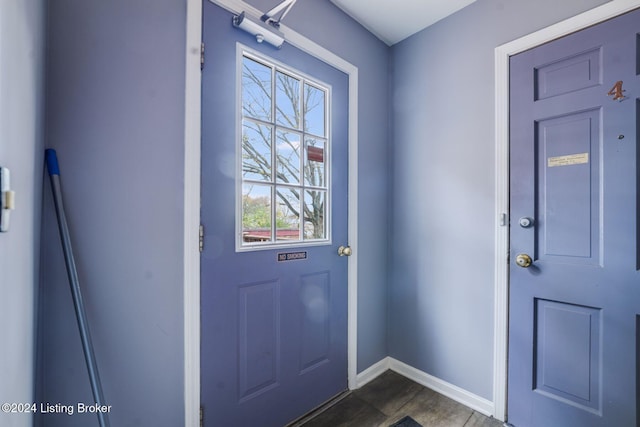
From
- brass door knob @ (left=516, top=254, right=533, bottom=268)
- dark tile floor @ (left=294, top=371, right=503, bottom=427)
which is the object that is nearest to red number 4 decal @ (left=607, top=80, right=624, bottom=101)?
brass door knob @ (left=516, top=254, right=533, bottom=268)

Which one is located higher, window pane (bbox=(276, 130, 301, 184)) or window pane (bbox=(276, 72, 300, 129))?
window pane (bbox=(276, 72, 300, 129))

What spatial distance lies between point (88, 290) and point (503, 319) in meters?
2.01

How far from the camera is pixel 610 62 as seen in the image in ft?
4.33

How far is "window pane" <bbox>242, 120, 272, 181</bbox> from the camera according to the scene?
4.66 ft

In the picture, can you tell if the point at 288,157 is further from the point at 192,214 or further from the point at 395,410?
the point at 395,410

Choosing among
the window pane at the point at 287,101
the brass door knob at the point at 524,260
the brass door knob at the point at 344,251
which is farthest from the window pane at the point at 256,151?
the brass door knob at the point at 524,260

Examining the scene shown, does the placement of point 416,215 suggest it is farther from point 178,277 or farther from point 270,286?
point 178,277

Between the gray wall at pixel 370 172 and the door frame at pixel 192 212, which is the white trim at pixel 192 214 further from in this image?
the gray wall at pixel 370 172

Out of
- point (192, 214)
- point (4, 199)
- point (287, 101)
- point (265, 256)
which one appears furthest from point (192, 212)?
point (287, 101)

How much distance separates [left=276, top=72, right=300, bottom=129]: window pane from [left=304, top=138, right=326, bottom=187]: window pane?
15 centimetres

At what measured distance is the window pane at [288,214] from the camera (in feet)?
5.10

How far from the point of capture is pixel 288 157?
63.0 inches

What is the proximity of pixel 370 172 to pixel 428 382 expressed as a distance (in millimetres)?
1521

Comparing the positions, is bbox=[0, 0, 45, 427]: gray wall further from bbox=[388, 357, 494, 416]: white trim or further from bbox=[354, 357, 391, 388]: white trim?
bbox=[388, 357, 494, 416]: white trim
